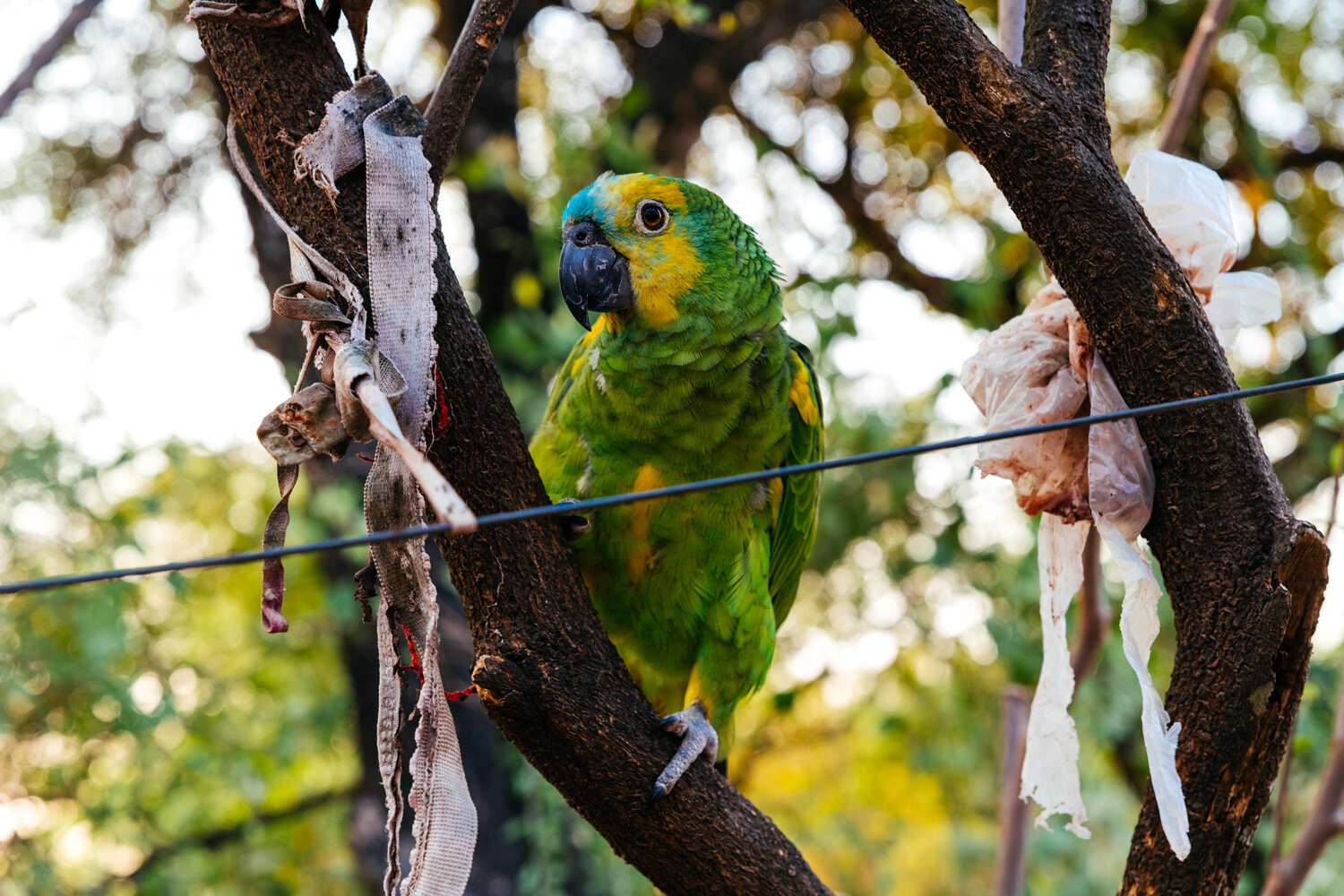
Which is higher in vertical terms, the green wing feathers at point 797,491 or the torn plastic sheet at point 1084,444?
the torn plastic sheet at point 1084,444

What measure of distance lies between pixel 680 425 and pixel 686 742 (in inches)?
22.4

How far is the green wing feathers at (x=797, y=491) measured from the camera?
1.86 m

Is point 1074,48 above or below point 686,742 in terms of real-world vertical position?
above

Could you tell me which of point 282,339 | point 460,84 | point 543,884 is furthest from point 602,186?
point 543,884

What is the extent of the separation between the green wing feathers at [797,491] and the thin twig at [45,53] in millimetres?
1415

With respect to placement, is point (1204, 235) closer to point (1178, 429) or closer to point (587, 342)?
point (1178, 429)

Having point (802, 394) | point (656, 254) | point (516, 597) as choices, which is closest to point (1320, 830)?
point (802, 394)

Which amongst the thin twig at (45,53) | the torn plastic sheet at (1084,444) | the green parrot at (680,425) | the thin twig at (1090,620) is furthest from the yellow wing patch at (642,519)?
the thin twig at (45,53)

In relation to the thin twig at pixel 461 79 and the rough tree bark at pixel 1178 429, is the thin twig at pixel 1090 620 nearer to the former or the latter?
the rough tree bark at pixel 1178 429

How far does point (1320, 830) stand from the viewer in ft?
4.99

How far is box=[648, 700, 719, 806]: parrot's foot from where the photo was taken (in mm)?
1278

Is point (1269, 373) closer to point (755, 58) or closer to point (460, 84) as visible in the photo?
point (755, 58)

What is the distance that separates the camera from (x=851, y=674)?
14.3 ft

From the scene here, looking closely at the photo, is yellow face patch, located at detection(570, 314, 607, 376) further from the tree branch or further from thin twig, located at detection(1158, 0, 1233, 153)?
Result: thin twig, located at detection(1158, 0, 1233, 153)
